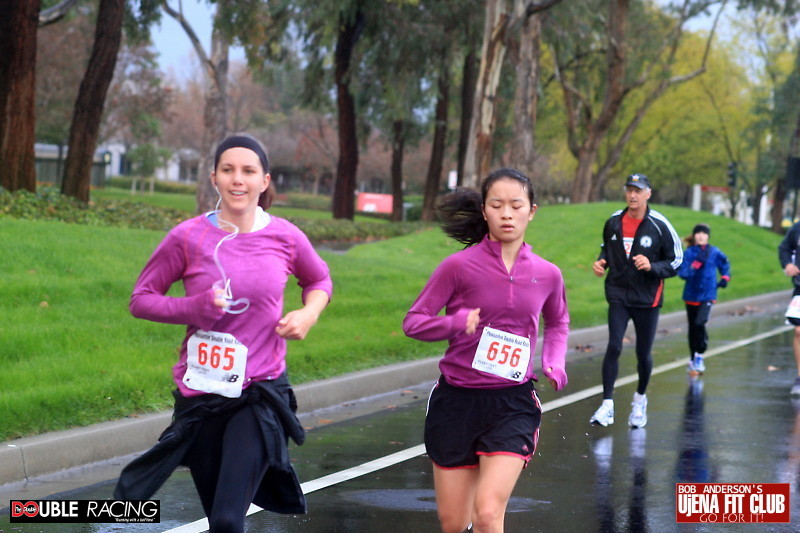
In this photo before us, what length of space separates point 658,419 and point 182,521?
5328 mm

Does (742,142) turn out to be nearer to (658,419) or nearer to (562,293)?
(658,419)

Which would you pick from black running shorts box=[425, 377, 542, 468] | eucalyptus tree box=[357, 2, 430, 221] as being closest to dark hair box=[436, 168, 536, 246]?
black running shorts box=[425, 377, 542, 468]

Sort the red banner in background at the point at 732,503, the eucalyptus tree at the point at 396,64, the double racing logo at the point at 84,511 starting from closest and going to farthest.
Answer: the double racing logo at the point at 84,511
the red banner in background at the point at 732,503
the eucalyptus tree at the point at 396,64

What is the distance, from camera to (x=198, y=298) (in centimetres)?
421

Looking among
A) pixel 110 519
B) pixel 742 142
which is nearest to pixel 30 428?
pixel 110 519

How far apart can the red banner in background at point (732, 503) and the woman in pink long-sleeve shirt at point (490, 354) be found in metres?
2.06

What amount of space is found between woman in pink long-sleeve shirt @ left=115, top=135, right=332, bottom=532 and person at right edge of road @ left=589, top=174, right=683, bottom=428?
552 cm

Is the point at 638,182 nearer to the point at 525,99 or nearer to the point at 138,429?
the point at 138,429

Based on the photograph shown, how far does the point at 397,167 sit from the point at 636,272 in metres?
37.8

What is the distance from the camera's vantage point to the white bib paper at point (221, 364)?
433 cm

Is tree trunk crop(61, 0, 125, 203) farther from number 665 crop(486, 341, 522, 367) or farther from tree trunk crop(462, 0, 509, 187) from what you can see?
number 665 crop(486, 341, 522, 367)

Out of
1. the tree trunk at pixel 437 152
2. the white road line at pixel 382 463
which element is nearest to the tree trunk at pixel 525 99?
the tree trunk at pixel 437 152

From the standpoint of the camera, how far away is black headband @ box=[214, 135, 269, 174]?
4465 mm

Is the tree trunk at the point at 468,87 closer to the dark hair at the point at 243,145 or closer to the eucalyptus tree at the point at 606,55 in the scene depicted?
the eucalyptus tree at the point at 606,55
